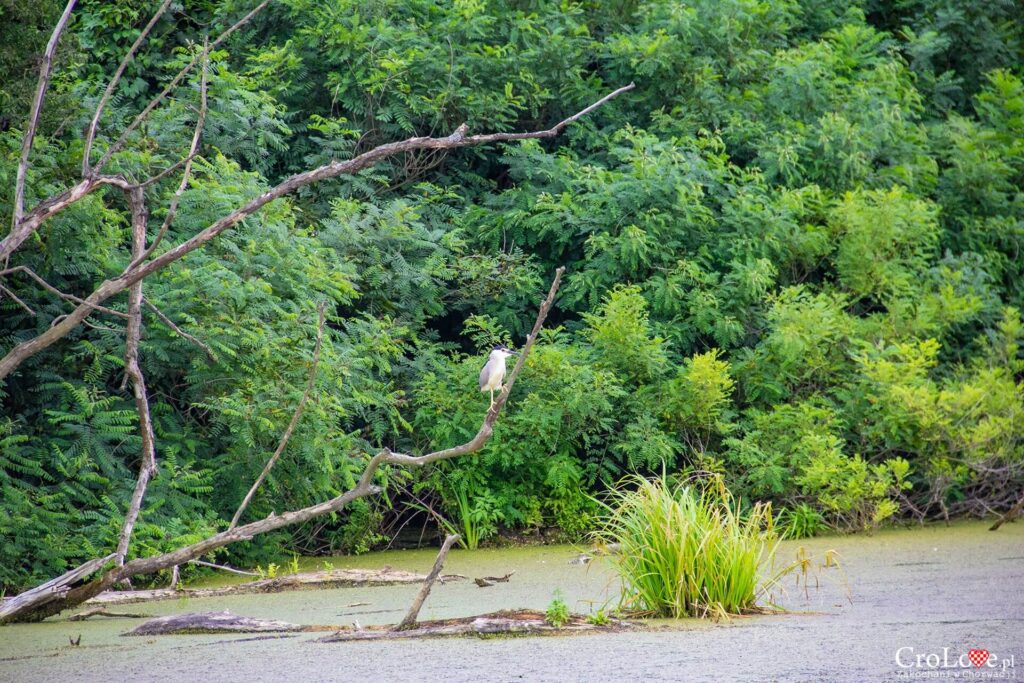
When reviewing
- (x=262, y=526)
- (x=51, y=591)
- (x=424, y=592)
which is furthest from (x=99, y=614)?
(x=262, y=526)

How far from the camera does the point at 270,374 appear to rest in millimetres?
7578

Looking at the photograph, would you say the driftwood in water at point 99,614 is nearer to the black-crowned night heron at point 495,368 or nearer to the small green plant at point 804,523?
the black-crowned night heron at point 495,368

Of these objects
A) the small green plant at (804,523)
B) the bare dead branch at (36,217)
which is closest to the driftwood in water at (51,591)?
the bare dead branch at (36,217)

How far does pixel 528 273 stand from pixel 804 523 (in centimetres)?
293

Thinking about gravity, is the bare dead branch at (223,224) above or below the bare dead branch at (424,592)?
above

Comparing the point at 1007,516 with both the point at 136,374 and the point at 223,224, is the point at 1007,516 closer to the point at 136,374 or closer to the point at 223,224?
the point at 136,374

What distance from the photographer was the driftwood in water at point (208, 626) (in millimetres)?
5172

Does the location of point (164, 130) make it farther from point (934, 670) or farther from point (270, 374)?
point (934, 670)

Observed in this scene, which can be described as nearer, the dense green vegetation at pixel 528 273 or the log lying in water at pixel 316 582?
the log lying in water at pixel 316 582

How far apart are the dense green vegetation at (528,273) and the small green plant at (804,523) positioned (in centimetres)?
3

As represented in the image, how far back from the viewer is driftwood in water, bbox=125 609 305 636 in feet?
17.0

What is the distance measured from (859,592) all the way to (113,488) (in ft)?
14.7

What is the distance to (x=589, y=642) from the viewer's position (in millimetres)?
4555

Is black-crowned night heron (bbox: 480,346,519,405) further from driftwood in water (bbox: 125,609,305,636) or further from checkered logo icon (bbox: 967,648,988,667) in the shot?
checkered logo icon (bbox: 967,648,988,667)
